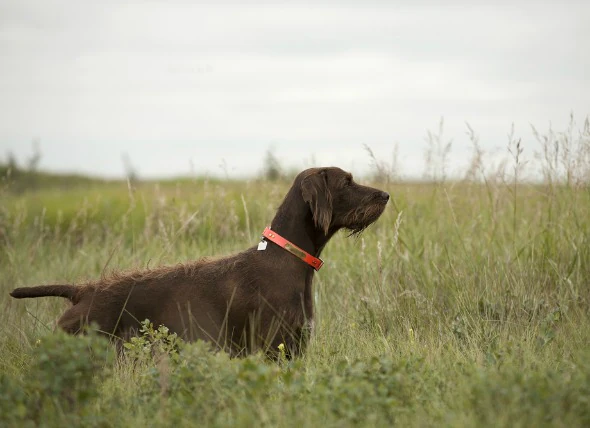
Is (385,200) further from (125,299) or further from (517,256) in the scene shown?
(125,299)

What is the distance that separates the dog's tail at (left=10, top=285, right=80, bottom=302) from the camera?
4.91 meters

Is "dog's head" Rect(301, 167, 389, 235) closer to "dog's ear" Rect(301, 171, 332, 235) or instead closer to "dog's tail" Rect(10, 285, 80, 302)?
"dog's ear" Rect(301, 171, 332, 235)

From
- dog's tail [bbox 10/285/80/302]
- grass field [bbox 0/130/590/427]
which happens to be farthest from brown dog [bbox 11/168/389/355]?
grass field [bbox 0/130/590/427]

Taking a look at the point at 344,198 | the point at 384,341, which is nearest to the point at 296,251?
the point at 344,198

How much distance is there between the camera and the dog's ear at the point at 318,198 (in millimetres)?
4914

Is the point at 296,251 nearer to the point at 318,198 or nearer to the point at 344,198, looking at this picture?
the point at 318,198

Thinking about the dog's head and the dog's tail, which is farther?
the dog's head

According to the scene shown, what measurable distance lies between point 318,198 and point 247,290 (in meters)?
0.89

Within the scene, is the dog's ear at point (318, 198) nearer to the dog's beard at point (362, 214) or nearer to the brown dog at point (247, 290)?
the brown dog at point (247, 290)

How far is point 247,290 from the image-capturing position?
4902 mm

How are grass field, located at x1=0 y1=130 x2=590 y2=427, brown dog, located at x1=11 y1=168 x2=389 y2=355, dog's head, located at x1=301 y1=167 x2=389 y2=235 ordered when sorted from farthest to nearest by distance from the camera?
dog's head, located at x1=301 y1=167 x2=389 y2=235, brown dog, located at x1=11 y1=168 x2=389 y2=355, grass field, located at x1=0 y1=130 x2=590 y2=427

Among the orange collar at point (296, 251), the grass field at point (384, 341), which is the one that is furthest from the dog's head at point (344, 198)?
the grass field at point (384, 341)

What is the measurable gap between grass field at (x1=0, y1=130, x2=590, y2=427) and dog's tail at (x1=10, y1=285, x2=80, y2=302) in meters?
0.33

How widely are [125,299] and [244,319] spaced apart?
37.6 inches
